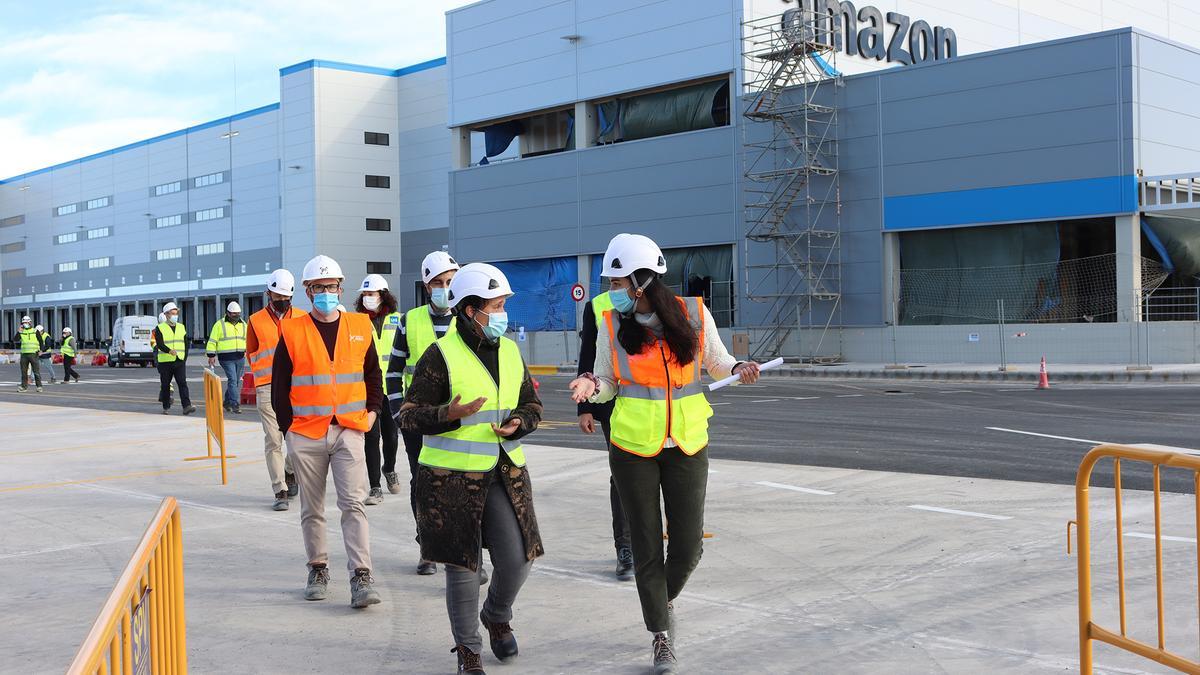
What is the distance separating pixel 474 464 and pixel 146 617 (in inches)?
78.5

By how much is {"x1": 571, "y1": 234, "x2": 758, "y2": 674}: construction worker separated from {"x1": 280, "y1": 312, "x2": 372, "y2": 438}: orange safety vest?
2237 millimetres

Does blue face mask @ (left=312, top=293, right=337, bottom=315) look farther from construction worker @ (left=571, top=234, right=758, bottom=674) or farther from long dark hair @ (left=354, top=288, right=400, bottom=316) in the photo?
construction worker @ (left=571, top=234, right=758, bottom=674)

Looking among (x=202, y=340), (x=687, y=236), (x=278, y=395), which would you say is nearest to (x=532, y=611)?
(x=278, y=395)

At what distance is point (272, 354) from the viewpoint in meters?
10.3

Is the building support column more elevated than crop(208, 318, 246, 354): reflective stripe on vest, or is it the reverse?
the building support column

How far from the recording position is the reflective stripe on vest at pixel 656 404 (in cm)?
544

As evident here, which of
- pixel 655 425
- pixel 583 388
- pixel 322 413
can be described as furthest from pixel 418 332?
pixel 655 425

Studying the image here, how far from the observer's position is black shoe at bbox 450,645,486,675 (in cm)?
530

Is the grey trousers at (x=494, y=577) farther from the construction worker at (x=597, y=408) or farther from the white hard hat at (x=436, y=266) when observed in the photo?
the white hard hat at (x=436, y=266)

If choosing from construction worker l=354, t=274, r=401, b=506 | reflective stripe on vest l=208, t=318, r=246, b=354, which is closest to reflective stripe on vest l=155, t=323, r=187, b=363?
reflective stripe on vest l=208, t=318, r=246, b=354

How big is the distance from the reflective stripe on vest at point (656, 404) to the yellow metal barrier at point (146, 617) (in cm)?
207

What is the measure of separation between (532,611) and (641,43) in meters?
36.6

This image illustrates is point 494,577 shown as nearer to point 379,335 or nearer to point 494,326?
point 494,326

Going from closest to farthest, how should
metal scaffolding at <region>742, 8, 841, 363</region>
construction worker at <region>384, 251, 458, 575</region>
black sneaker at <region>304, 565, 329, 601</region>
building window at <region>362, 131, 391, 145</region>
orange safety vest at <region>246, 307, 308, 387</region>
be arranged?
black sneaker at <region>304, 565, 329, 601</region> < construction worker at <region>384, 251, 458, 575</region> < orange safety vest at <region>246, 307, 308, 387</region> < metal scaffolding at <region>742, 8, 841, 363</region> < building window at <region>362, 131, 391, 145</region>
